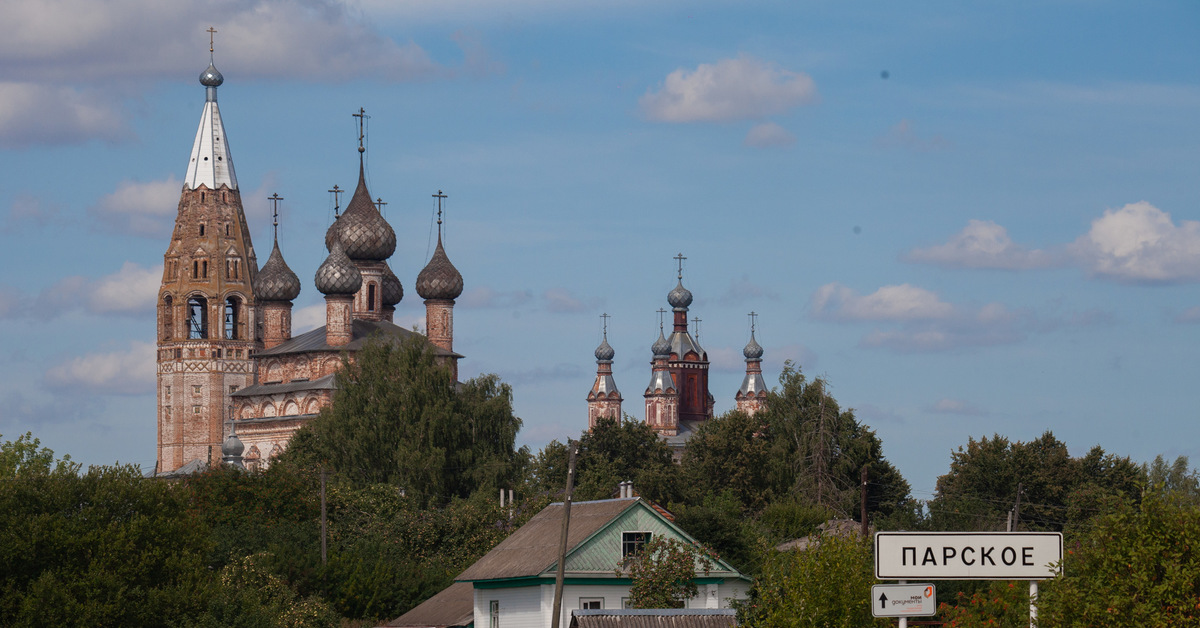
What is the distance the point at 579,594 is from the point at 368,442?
30.8m

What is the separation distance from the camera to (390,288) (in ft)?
310

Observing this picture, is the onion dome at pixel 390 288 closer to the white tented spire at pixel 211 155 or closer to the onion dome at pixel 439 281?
the onion dome at pixel 439 281

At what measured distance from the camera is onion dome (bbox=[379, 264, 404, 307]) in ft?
310

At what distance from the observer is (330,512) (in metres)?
53.9

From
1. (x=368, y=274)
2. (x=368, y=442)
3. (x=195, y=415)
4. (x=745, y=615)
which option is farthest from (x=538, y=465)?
(x=745, y=615)

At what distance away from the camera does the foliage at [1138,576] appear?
14.9m

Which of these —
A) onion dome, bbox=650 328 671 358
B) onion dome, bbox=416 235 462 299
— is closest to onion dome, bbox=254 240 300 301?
onion dome, bbox=416 235 462 299

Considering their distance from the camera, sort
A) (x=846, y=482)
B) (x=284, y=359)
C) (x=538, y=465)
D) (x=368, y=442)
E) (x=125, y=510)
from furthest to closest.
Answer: (x=284, y=359) → (x=538, y=465) → (x=846, y=482) → (x=368, y=442) → (x=125, y=510)

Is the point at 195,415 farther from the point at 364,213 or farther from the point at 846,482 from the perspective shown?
the point at 846,482

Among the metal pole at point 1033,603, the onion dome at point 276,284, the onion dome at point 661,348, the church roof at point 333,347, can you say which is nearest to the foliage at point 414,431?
the church roof at point 333,347

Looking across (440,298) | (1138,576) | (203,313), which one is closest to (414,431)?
(440,298)

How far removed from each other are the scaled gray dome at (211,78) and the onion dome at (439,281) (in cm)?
2273

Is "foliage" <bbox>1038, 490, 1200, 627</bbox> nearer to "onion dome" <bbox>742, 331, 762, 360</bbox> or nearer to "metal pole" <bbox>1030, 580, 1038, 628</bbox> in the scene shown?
"metal pole" <bbox>1030, 580, 1038, 628</bbox>

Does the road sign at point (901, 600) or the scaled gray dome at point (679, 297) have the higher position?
the scaled gray dome at point (679, 297)
